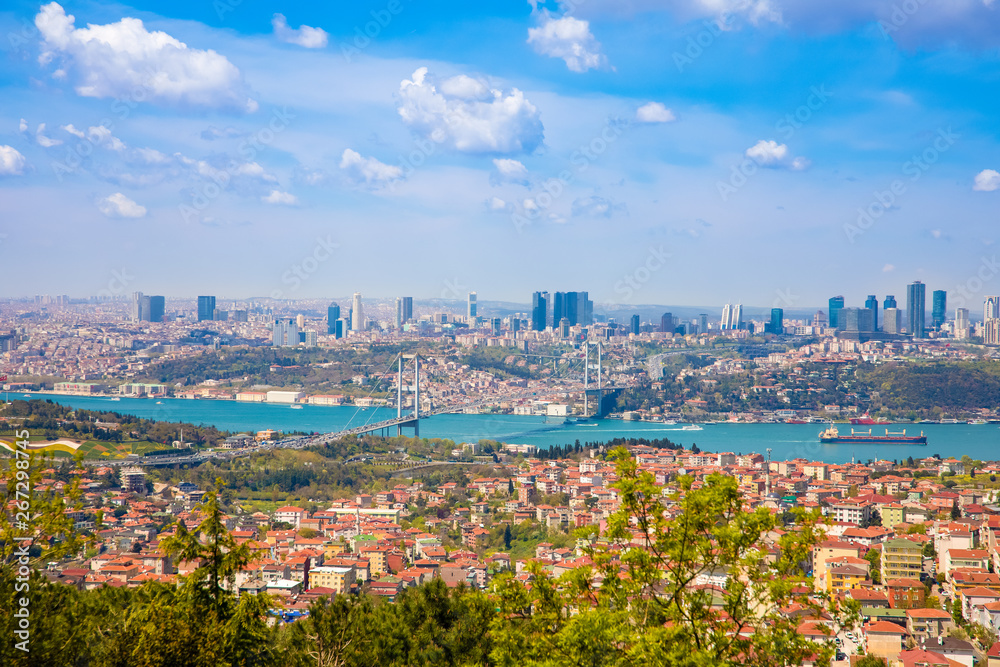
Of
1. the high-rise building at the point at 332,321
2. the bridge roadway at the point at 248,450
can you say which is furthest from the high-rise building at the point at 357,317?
the bridge roadway at the point at 248,450

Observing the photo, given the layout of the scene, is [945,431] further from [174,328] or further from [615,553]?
[174,328]

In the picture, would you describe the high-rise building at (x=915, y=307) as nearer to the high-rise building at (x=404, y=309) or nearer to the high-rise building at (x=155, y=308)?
the high-rise building at (x=404, y=309)

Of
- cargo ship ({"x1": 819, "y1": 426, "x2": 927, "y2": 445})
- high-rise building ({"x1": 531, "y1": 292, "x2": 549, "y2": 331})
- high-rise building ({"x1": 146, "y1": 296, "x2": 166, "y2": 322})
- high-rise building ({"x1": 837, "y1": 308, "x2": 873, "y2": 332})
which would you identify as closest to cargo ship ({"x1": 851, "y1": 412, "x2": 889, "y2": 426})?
cargo ship ({"x1": 819, "y1": 426, "x2": 927, "y2": 445})

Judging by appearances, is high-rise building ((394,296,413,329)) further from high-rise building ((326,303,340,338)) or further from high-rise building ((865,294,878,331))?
high-rise building ((865,294,878,331))

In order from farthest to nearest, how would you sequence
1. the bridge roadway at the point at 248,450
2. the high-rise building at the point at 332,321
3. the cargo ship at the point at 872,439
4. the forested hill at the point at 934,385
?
the high-rise building at the point at 332,321, the forested hill at the point at 934,385, the cargo ship at the point at 872,439, the bridge roadway at the point at 248,450

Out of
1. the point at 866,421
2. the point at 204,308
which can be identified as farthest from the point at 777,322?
the point at 204,308
